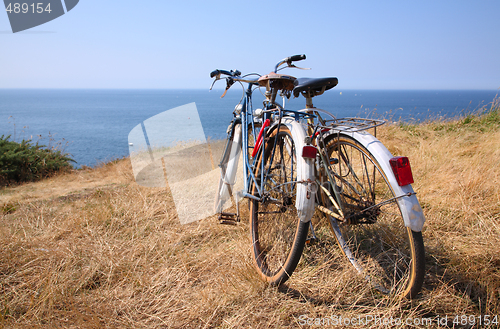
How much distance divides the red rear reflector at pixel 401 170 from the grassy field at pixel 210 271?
2.25ft

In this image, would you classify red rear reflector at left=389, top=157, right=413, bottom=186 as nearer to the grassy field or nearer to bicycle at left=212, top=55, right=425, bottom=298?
bicycle at left=212, top=55, right=425, bottom=298

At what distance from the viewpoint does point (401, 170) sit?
4.90ft

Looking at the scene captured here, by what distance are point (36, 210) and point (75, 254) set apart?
1651mm

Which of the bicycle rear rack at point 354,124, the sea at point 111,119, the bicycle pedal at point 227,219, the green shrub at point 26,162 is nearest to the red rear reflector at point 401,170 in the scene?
the bicycle rear rack at point 354,124

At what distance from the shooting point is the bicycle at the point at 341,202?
151 cm

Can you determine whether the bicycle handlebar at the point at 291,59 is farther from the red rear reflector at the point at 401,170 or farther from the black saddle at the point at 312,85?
the red rear reflector at the point at 401,170

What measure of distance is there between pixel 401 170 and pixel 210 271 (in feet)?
5.25

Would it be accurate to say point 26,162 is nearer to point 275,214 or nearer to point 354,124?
point 275,214

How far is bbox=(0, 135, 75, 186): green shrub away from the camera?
7.52 metres

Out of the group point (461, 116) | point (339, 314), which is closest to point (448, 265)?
point (339, 314)

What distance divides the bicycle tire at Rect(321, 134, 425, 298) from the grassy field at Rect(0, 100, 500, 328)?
0.12 meters

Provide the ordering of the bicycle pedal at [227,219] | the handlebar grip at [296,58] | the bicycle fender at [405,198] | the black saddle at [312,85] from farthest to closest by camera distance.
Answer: the bicycle pedal at [227,219] → the handlebar grip at [296,58] → the black saddle at [312,85] → the bicycle fender at [405,198]

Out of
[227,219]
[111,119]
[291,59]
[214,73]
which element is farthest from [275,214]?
[111,119]

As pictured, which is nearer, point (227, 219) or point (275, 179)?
point (275, 179)
